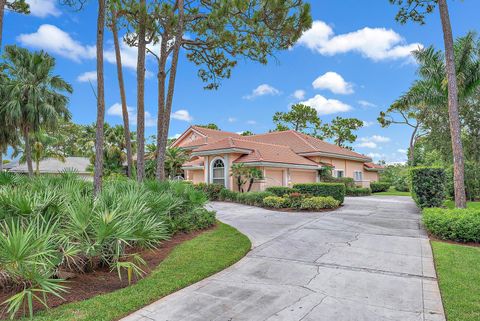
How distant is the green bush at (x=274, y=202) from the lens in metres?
15.6

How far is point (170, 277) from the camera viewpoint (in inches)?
205

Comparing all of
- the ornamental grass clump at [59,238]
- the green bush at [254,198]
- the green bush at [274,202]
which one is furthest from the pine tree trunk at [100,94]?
the green bush at [254,198]

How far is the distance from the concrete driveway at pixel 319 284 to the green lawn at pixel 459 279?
0.48 feet

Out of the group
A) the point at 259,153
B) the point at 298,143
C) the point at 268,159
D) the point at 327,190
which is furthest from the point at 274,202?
the point at 298,143

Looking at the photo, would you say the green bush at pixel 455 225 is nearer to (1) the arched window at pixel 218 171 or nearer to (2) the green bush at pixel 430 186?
(2) the green bush at pixel 430 186

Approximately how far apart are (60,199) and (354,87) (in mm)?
23362

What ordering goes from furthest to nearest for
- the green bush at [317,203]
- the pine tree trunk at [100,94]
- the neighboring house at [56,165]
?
the neighboring house at [56,165]
the green bush at [317,203]
the pine tree trunk at [100,94]

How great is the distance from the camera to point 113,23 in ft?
42.1

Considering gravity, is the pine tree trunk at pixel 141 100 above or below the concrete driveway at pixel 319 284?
above

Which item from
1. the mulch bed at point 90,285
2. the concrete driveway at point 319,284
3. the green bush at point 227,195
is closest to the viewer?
the concrete driveway at point 319,284

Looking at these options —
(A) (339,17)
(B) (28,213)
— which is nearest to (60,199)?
(B) (28,213)

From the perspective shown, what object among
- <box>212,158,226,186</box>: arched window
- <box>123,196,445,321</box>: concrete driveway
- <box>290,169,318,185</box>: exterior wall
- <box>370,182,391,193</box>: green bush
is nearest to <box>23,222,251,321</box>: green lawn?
<box>123,196,445,321</box>: concrete driveway

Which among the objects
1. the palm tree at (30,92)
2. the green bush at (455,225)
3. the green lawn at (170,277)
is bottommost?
the green lawn at (170,277)

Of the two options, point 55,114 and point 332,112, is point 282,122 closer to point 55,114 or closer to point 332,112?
point 332,112
